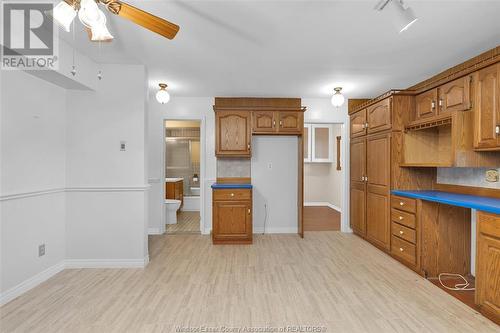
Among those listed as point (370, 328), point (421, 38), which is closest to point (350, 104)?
point (421, 38)

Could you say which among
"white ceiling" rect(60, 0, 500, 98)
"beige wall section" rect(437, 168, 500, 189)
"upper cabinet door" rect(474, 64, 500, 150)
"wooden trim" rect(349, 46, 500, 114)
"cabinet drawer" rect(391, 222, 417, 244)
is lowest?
"cabinet drawer" rect(391, 222, 417, 244)

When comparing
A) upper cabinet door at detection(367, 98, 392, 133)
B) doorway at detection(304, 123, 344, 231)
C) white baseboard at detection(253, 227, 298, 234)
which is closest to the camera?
upper cabinet door at detection(367, 98, 392, 133)

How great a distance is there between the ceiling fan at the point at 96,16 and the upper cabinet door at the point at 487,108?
2.68 meters

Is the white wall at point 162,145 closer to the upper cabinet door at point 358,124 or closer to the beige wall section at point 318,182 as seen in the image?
the upper cabinet door at point 358,124

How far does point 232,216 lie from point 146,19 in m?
2.87

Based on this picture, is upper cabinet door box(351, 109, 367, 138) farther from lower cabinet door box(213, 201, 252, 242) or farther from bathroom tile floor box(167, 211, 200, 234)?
bathroom tile floor box(167, 211, 200, 234)

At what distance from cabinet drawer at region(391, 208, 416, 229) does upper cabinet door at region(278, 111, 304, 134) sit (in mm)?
1840

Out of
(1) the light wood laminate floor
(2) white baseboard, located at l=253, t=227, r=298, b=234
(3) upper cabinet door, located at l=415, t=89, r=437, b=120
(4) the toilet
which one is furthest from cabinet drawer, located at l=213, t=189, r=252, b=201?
(3) upper cabinet door, located at l=415, t=89, r=437, b=120

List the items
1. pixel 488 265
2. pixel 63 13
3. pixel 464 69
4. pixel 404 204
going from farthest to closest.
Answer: pixel 404 204, pixel 464 69, pixel 488 265, pixel 63 13

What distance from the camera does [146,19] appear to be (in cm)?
150

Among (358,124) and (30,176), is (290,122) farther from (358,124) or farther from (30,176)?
(30,176)

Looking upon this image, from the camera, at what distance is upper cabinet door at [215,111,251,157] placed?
4082mm

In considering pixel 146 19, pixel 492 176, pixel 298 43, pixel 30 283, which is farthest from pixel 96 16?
pixel 492 176

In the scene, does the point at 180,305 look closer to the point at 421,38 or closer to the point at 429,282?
the point at 429,282
